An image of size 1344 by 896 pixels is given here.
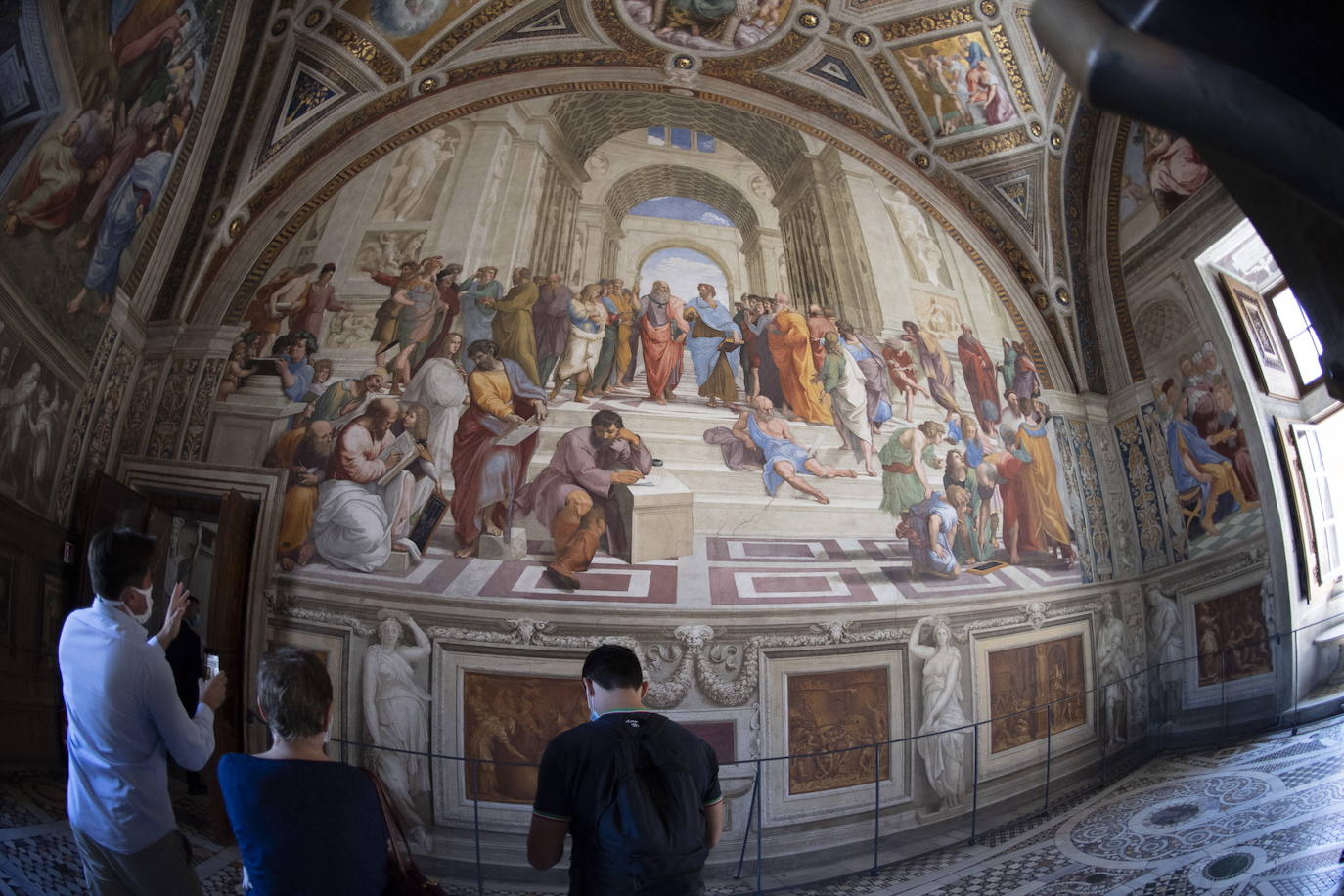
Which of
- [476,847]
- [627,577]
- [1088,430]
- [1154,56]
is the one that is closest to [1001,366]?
[1088,430]

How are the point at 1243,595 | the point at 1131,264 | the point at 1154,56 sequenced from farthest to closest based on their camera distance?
the point at 1131,264
the point at 1243,595
the point at 1154,56

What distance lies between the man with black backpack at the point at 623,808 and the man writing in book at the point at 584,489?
6170mm

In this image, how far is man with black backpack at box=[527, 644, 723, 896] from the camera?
3.17m

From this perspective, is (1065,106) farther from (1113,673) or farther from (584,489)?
(584,489)

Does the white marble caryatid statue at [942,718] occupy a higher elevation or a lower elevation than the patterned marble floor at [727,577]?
lower

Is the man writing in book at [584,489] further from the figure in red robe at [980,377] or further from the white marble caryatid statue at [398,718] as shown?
the figure in red robe at [980,377]

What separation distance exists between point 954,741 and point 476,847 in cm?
500

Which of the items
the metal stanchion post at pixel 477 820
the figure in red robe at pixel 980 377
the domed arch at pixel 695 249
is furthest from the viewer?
the figure in red robe at pixel 980 377

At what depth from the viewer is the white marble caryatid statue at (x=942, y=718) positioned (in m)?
9.91

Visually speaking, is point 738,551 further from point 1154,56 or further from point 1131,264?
point 1154,56

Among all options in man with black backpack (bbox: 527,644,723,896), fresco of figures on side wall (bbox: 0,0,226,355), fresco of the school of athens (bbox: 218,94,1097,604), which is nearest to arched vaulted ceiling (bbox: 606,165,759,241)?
fresco of the school of athens (bbox: 218,94,1097,604)

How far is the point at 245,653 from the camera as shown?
8852mm

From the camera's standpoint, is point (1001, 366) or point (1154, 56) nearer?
point (1154, 56)

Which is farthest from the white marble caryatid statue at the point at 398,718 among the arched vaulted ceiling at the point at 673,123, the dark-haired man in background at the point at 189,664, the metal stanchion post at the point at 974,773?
the arched vaulted ceiling at the point at 673,123
